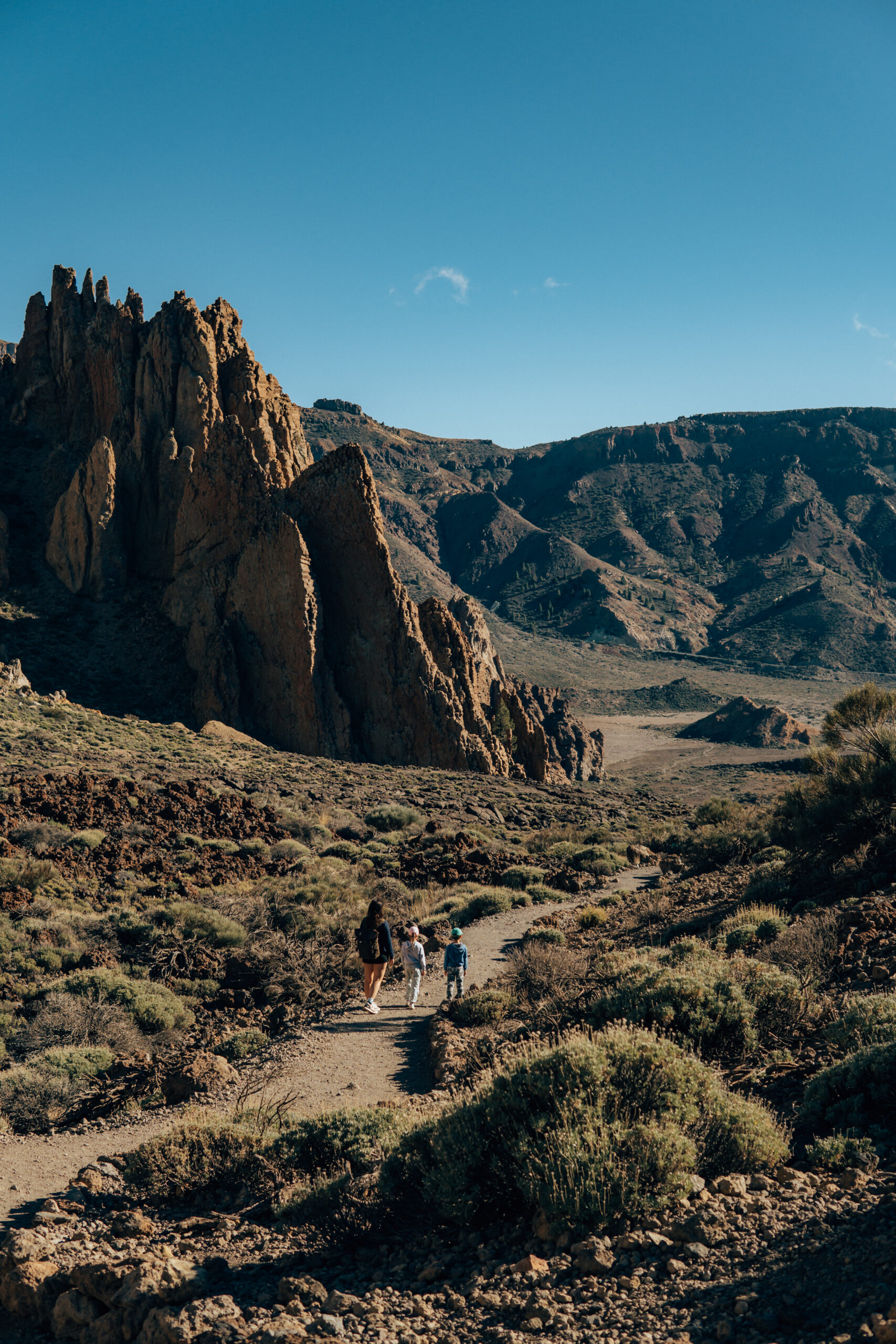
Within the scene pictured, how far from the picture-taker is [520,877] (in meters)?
22.2

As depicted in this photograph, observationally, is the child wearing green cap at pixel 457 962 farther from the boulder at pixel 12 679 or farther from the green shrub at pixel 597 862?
the boulder at pixel 12 679

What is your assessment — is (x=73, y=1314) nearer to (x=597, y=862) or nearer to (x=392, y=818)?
(x=597, y=862)

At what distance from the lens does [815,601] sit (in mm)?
126562

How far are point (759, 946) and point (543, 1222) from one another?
789 cm

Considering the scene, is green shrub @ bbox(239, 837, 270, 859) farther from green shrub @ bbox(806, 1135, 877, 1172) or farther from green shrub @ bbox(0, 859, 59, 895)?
green shrub @ bbox(806, 1135, 877, 1172)

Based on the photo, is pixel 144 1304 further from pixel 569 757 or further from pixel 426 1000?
pixel 569 757

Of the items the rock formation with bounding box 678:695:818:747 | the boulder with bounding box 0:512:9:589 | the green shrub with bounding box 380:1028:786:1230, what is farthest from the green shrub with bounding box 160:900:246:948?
the rock formation with bounding box 678:695:818:747

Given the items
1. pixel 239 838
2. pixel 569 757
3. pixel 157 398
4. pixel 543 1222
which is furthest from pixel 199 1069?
pixel 569 757

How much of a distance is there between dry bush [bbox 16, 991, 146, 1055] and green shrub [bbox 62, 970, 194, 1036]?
0.77 feet

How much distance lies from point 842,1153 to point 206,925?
11.8 m

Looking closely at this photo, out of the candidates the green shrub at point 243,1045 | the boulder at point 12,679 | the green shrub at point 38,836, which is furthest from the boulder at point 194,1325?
the boulder at point 12,679

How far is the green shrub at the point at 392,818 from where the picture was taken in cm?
2753

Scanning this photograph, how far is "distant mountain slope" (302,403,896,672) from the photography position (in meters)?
127

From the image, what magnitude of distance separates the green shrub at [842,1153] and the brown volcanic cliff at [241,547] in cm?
3207
